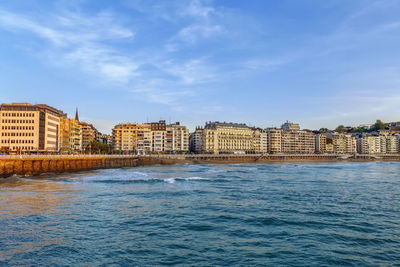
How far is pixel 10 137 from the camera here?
107 metres

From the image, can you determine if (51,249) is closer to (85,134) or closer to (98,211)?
(98,211)

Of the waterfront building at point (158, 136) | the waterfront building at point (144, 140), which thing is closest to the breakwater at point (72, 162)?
the waterfront building at point (158, 136)

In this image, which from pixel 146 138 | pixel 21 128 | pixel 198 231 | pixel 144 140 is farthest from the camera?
pixel 146 138

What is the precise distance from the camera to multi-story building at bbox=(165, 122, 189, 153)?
590ft

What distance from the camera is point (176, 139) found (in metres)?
183

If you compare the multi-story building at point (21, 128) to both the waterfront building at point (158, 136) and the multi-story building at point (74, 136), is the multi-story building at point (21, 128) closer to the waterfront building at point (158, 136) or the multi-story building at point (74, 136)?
the multi-story building at point (74, 136)

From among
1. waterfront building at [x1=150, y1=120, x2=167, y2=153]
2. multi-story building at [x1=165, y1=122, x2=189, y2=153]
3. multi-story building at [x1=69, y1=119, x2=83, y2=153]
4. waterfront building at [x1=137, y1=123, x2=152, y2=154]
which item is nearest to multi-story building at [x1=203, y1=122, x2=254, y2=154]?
multi-story building at [x1=165, y1=122, x2=189, y2=153]

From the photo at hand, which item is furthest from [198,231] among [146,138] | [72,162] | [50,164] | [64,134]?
[146,138]

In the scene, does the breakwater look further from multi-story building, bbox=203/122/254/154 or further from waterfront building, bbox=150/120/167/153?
waterfront building, bbox=150/120/167/153

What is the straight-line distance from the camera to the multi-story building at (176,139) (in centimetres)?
17988

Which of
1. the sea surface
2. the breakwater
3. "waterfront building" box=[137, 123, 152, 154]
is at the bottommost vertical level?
the sea surface

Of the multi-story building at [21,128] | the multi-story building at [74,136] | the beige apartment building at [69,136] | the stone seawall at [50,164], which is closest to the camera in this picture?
the stone seawall at [50,164]

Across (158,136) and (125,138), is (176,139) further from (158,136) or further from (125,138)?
(125,138)

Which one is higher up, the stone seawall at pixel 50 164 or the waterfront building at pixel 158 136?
the waterfront building at pixel 158 136
